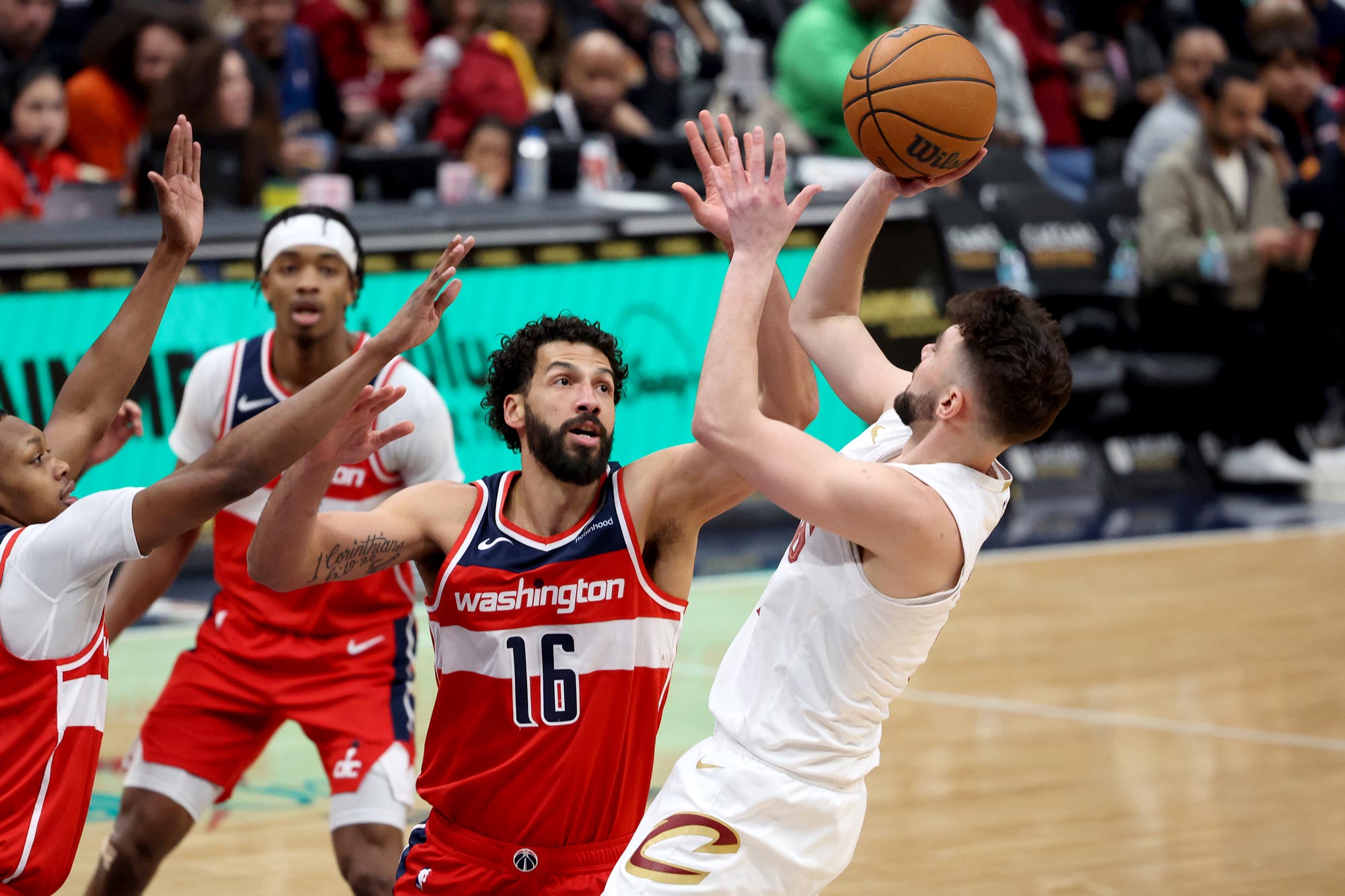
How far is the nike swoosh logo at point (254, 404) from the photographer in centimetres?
525

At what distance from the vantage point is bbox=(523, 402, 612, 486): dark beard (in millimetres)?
4059

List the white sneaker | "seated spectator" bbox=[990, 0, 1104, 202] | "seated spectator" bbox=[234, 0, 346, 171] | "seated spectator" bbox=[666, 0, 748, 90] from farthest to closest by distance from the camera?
"seated spectator" bbox=[990, 0, 1104, 202] < "seated spectator" bbox=[666, 0, 748, 90] < the white sneaker < "seated spectator" bbox=[234, 0, 346, 171]

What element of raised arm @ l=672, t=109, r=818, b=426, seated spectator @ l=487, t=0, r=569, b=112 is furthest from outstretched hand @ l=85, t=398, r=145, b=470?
seated spectator @ l=487, t=0, r=569, b=112

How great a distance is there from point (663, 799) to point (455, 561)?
29.1 inches

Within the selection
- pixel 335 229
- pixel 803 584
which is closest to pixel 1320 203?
pixel 335 229

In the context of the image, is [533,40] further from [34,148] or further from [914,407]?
[914,407]

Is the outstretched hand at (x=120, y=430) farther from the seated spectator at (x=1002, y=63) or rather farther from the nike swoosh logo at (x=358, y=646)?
the seated spectator at (x=1002, y=63)

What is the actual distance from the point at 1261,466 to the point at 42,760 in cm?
1084

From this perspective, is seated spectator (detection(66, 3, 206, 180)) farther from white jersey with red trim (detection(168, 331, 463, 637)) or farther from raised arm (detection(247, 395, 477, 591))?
raised arm (detection(247, 395, 477, 591))

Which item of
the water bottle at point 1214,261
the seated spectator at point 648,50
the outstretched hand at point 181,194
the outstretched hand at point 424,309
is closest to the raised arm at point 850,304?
the outstretched hand at point 424,309

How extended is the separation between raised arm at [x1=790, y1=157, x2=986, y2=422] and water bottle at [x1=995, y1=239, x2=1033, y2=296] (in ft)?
25.8

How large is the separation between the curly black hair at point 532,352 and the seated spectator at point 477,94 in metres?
8.34

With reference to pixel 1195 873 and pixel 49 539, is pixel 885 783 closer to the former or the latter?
pixel 1195 873

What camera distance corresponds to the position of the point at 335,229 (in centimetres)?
543
